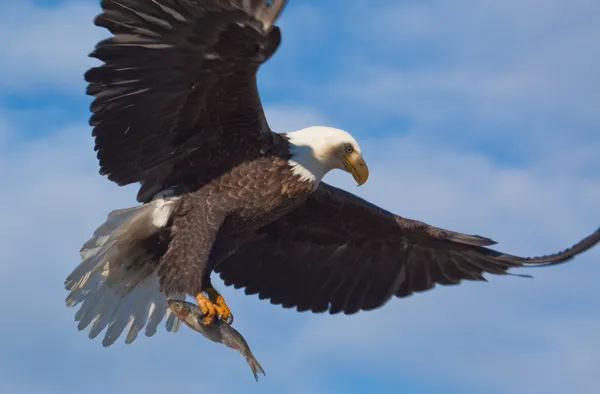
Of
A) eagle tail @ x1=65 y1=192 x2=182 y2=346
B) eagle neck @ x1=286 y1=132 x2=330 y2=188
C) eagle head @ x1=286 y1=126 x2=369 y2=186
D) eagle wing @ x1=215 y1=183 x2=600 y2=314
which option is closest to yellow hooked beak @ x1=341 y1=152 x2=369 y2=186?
eagle head @ x1=286 y1=126 x2=369 y2=186

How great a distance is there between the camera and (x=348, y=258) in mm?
8797

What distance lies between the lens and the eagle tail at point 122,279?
763cm

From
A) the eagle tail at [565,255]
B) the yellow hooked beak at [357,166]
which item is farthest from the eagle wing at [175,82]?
the eagle tail at [565,255]

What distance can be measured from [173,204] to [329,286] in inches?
67.5

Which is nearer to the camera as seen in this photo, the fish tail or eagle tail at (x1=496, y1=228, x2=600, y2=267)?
the fish tail

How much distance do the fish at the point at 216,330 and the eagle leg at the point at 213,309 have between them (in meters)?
0.02

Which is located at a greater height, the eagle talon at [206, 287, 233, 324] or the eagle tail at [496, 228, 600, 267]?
the eagle tail at [496, 228, 600, 267]

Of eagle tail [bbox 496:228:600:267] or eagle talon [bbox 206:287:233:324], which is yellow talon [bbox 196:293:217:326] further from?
eagle tail [bbox 496:228:600:267]

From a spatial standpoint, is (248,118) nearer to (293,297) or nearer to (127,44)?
(127,44)

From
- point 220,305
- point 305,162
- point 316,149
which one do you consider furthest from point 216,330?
point 316,149

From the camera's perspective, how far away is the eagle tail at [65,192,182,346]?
7629mm

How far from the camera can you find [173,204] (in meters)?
Answer: 7.50

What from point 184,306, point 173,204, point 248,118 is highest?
point 248,118

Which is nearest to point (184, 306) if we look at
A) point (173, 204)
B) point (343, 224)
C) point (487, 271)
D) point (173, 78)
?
point (173, 204)
